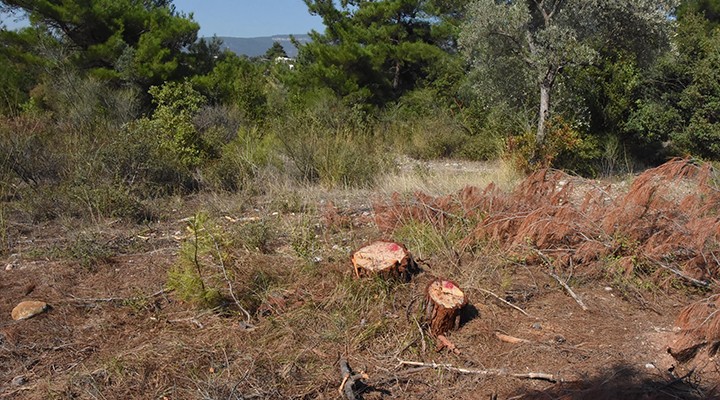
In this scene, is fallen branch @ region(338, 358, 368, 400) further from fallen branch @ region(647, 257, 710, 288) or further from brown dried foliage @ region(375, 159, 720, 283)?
fallen branch @ region(647, 257, 710, 288)

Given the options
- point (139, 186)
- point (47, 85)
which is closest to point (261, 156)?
point (139, 186)

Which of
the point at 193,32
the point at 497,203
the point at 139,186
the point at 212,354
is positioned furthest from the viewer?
the point at 193,32

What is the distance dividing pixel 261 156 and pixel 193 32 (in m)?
6.80

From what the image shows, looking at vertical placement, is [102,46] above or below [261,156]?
above

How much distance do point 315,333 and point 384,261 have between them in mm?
703

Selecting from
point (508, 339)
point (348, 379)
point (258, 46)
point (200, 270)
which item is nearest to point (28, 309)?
point (200, 270)

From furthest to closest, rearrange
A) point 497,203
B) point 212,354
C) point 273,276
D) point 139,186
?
point 139,186
point 497,203
point 273,276
point 212,354

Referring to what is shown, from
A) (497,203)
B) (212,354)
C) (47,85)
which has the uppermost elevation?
(47,85)

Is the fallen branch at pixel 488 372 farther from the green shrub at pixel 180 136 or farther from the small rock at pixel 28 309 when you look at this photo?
the green shrub at pixel 180 136

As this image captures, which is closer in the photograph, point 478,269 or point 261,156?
point 478,269

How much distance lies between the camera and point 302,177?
766 centimetres

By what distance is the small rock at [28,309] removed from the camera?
3.76 m

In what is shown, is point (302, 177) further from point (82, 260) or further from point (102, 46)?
point (102, 46)

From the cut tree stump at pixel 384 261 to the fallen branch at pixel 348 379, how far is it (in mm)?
814
